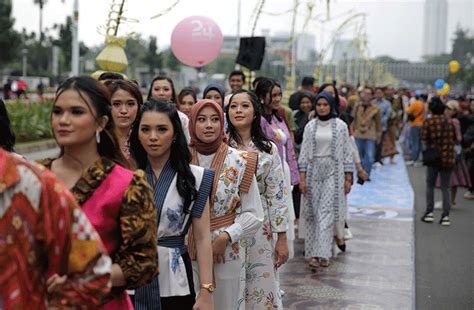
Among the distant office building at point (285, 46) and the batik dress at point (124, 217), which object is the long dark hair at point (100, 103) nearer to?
the batik dress at point (124, 217)

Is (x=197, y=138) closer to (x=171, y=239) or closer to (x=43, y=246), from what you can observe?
(x=171, y=239)

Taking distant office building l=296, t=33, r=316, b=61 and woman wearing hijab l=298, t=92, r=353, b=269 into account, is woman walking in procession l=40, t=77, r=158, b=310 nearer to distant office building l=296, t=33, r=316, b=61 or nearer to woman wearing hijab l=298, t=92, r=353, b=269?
woman wearing hijab l=298, t=92, r=353, b=269

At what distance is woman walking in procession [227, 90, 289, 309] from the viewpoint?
15.9ft

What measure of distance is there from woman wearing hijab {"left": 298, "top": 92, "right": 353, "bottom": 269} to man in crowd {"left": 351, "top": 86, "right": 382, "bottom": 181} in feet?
22.3

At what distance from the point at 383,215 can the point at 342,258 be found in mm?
2951

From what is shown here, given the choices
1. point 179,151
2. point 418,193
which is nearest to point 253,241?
point 179,151

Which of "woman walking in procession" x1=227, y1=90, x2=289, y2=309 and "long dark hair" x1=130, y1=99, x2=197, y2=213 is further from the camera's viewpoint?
"woman walking in procession" x1=227, y1=90, x2=289, y2=309

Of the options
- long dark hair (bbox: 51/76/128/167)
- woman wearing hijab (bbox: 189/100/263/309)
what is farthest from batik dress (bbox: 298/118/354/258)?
long dark hair (bbox: 51/76/128/167)

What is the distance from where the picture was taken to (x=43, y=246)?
6.39 feet

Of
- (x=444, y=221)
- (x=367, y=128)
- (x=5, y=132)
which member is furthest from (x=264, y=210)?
(x=367, y=128)

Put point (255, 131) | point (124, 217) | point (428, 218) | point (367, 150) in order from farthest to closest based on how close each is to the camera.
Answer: point (367, 150), point (428, 218), point (255, 131), point (124, 217)

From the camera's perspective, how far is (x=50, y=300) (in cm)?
199

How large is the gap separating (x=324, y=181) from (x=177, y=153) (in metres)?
4.37

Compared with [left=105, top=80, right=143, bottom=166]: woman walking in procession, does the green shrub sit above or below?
below
